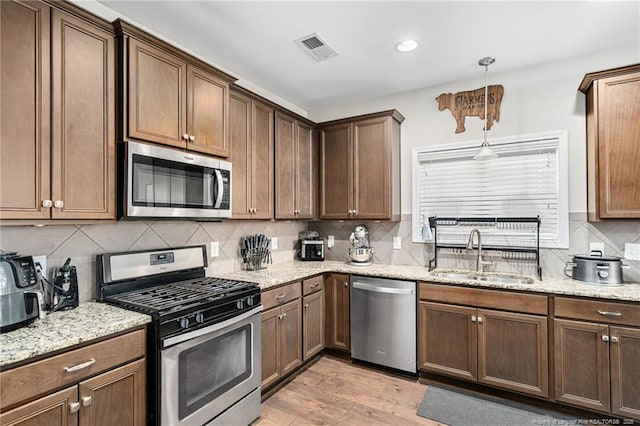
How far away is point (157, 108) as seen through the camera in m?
2.01

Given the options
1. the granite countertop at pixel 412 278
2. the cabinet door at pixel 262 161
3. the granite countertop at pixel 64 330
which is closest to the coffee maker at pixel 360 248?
the granite countertop at pixel 412 278

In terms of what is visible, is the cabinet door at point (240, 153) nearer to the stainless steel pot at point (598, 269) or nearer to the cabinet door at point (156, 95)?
the cabinet door at point (156, 95)

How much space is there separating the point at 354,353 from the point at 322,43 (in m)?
2.72

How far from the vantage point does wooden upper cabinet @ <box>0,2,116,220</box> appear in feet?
4.86

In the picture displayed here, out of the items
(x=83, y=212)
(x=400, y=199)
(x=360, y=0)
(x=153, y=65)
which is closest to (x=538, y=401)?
(x=400, y=199)

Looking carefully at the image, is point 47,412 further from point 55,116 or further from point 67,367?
point 55,116

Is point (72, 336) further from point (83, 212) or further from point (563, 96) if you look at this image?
point (563, 96)

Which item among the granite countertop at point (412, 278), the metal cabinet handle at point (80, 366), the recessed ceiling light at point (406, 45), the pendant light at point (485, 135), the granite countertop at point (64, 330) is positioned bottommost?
the metal cabinet handle at point (80, 366)

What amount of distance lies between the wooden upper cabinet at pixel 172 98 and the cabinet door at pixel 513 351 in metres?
2.44

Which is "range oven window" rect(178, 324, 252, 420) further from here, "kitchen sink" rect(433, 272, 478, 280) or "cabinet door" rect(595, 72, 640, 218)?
"cabinet door" rect(595, 72, 640, 218)

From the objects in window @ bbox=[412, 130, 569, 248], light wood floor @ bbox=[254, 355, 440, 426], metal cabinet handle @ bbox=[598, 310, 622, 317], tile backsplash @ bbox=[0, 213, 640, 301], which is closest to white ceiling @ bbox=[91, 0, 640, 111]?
window @ bbox=[412, 130, 569, 248]

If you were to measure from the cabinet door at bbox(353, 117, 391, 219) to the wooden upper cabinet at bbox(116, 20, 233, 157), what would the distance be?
4.82 ft

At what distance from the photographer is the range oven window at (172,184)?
1.90 m

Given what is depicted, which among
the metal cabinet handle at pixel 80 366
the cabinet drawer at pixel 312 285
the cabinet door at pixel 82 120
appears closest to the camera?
the metal cabinet handle at pixel 80 366
